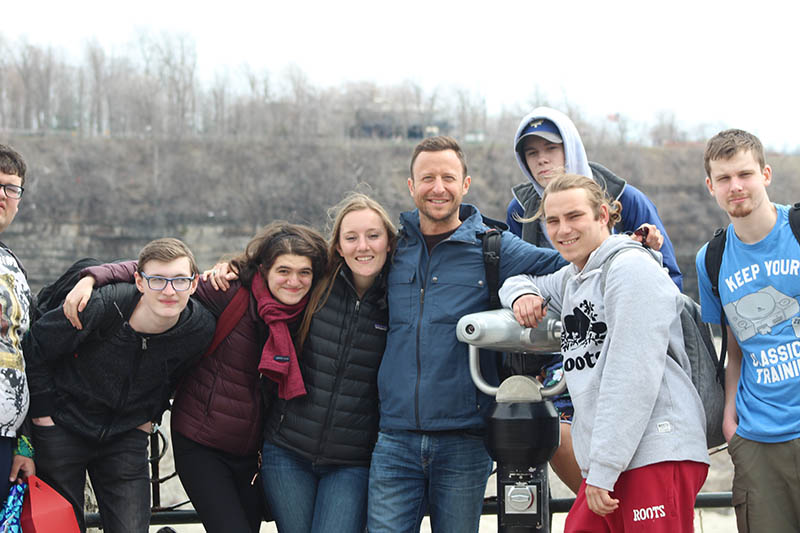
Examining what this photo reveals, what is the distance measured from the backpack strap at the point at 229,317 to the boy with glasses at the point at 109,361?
2.4 inches

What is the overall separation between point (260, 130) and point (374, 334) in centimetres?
4285

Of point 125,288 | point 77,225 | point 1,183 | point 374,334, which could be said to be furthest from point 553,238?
point 77,225

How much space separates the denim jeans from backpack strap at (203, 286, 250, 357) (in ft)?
1.34

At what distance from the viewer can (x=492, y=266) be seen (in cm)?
241

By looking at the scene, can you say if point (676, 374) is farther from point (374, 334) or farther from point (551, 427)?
point (374, 334)

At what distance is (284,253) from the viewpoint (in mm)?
2549

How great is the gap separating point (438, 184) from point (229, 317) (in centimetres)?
86

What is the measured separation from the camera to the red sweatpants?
6.15 ft

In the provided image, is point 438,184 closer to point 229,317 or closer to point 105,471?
Answer: point 229,317

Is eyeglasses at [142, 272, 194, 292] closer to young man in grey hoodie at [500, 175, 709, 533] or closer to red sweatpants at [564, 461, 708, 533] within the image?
young man in grey hoodie at [500, 175, 709, 533]

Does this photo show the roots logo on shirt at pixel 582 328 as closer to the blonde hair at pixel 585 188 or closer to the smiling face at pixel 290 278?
the blonde hair at pixel 585 188

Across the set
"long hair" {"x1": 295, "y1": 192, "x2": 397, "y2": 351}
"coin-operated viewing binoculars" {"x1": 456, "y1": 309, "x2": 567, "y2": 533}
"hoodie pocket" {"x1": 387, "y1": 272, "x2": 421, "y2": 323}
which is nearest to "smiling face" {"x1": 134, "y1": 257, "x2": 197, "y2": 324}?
"long hair" {"x1": 295, "y1": 192, "x2": 397, "y2": 351}

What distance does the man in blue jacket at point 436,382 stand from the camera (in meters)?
2.30

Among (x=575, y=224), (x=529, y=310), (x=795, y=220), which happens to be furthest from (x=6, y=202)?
(x=795, y=220)
